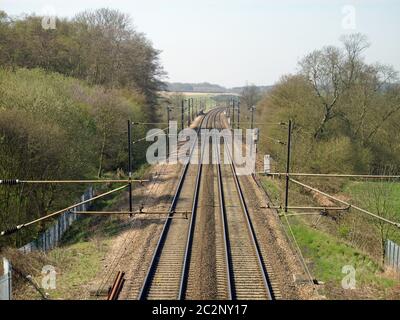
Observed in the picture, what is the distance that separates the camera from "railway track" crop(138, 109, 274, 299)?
37.7 ft

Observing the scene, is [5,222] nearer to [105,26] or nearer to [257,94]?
[105,26]

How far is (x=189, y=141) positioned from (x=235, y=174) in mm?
18279

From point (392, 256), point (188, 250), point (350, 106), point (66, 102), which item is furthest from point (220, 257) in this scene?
point (350, 106)

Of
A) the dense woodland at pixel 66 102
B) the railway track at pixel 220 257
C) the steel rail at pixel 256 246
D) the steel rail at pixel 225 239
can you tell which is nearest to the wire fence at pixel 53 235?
the dense woodland at pixel 66 102

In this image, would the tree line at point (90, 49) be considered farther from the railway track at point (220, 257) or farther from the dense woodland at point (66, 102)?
the railway track at point (220, 257)

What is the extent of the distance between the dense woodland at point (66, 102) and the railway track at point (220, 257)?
17.0ft

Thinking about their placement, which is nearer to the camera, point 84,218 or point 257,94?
point 84,218

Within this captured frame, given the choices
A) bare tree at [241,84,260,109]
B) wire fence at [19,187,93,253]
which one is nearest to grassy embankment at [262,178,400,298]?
wire fence at [19,187,93,253]

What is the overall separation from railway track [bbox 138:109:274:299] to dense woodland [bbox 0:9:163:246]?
518 centimetres

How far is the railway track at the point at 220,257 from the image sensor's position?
453 inches

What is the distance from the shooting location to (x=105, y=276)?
12.4m

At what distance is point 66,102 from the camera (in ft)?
70.5

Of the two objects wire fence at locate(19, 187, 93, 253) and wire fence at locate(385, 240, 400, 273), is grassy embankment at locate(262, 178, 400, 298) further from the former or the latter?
→ wire fence at locate(19, 187, 93, 253)

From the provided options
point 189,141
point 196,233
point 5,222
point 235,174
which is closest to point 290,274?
point 196,233
